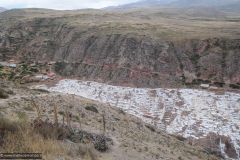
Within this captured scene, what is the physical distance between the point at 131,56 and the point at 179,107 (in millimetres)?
18114

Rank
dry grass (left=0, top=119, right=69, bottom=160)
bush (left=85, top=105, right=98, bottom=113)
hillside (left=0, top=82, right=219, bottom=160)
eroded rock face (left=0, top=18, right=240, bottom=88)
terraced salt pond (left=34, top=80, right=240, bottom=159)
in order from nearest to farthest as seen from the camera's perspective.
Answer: dry grass (left=0, top=119, right=69, bottom=160), hillside (left=0, top=82, right=219, bottom=160), bush (left=85, top=105, right=98, bottom=113), terraced salt pond (left=34, top=80, right=240, bottom=159), eroded rock face (left=0, top=18, right=240, bottom=88)

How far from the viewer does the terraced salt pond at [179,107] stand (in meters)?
30.6

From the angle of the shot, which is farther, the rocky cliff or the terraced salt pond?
the rocky cliff

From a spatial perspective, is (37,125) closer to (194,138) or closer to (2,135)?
(2,135)

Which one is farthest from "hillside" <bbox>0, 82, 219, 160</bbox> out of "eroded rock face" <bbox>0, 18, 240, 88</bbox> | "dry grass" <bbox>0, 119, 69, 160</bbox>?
"eroded rock face" <bbox>0, 18, 240, 88</bbox>

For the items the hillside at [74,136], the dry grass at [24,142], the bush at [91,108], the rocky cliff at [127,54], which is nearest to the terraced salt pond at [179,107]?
the rocky cliff at [127,54]

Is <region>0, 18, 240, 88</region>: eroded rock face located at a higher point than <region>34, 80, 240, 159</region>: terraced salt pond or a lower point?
higher

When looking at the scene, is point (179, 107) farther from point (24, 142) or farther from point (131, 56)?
point (24, 142)

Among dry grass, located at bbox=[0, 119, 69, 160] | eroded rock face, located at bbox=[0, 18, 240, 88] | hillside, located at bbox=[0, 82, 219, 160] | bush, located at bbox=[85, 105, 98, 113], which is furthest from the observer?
eroded rock face, located at bbox=[0, 18, 240, 88]

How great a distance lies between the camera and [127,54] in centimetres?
5328

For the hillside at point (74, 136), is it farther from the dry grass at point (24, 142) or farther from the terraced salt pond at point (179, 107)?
the terraced salt pond at point (179, 107)

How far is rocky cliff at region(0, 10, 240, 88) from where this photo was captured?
45750 mm

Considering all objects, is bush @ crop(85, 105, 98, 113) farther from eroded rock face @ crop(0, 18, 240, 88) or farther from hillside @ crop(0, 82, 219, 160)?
eroded rock face @ crop(0, 18, 240, 88)

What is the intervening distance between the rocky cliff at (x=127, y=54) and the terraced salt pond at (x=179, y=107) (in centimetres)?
336
